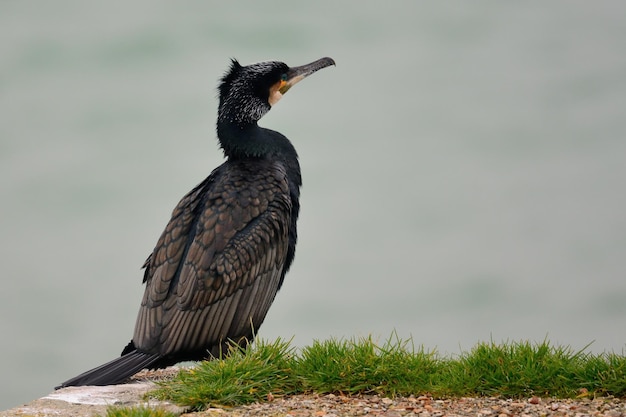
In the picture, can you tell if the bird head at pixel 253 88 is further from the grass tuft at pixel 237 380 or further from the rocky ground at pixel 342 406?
the rocky ground at pixel 342 406

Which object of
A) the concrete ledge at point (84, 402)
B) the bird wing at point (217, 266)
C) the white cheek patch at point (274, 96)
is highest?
the white cheek patch at point (274, 96)

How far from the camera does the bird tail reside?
22.2ft

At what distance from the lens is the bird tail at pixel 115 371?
6.78 metres

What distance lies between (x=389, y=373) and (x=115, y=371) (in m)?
2.34

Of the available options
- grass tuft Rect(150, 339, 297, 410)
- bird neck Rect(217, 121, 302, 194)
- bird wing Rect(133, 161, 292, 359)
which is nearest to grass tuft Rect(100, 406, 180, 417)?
grass tuft Rect(150, 339, 297, 410)

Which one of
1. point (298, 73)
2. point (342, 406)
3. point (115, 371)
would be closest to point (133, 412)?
point (115, 371)

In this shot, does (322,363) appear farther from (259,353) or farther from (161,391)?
(161,391)

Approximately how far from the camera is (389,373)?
660 cm

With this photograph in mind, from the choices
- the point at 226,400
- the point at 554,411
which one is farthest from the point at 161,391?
the point at 554,411

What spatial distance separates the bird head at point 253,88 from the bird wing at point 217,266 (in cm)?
72

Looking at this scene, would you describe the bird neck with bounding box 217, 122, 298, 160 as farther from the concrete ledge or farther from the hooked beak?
the concrete ledge

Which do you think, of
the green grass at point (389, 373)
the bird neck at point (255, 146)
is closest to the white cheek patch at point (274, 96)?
the bird neck at point (255, 146)

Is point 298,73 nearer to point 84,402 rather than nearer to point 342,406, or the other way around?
point 342,406

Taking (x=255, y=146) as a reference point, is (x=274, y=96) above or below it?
above
